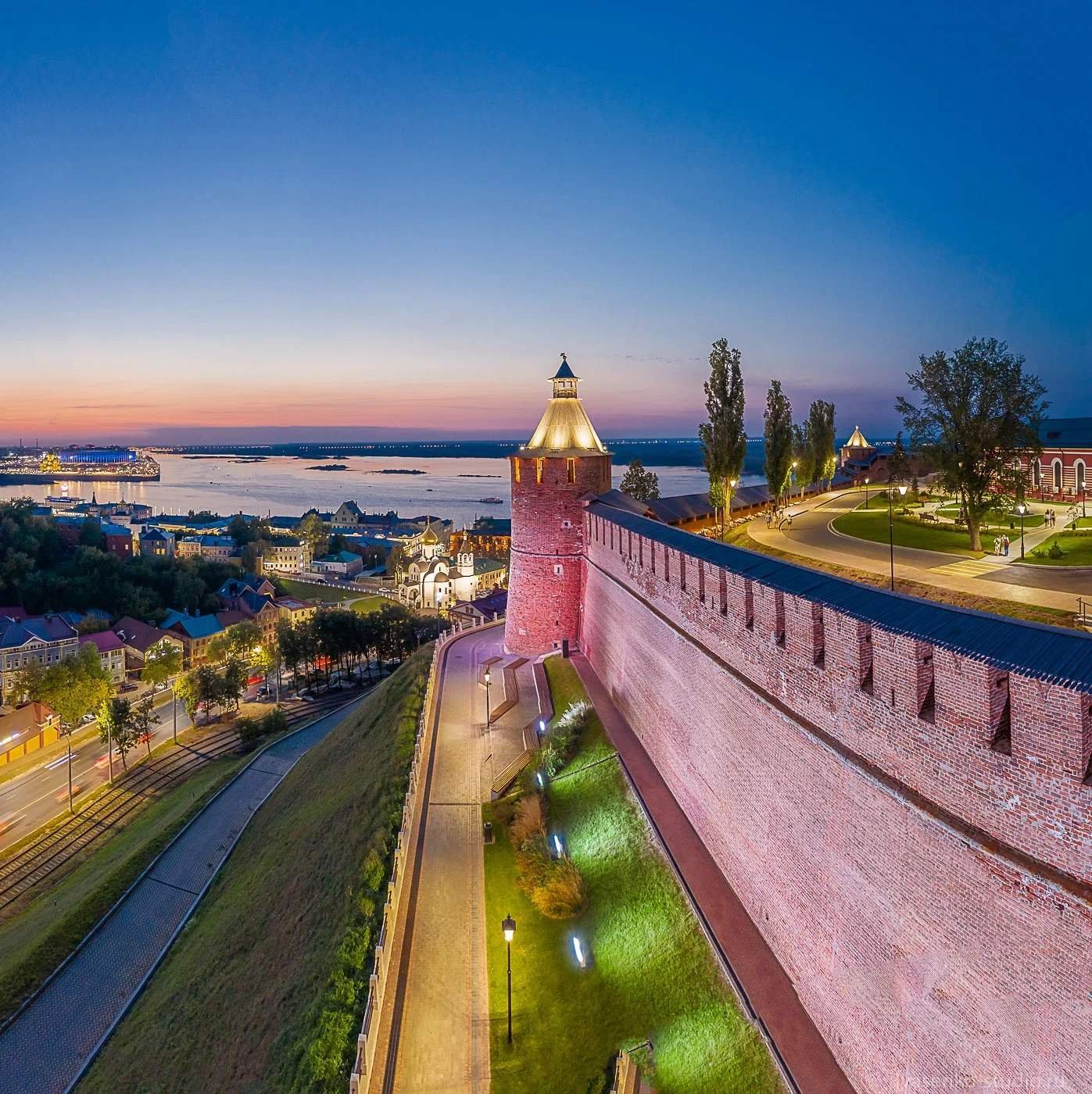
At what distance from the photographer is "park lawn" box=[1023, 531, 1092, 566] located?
1268 centimetres

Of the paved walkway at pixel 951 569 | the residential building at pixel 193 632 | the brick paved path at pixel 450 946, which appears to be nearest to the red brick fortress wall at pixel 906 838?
the brick paved path at pixel 450 946

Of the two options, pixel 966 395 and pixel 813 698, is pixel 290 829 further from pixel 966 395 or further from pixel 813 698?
pixel 966 395

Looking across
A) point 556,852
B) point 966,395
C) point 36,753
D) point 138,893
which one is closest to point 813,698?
point 556,852

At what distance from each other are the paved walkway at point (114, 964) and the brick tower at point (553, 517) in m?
9.85

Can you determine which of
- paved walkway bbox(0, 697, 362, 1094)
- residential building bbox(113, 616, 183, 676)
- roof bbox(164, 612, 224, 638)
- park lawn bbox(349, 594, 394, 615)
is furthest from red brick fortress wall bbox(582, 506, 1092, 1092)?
park lawn bbox(349, 594, 394, 615)

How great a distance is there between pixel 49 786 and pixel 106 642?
48.2ft

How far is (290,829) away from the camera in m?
16.2

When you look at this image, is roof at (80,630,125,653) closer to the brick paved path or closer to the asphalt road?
the asphalt road

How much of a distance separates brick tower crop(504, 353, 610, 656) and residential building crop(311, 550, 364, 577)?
2365 inches

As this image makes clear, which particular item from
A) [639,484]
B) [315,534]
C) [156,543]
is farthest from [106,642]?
[315,534]

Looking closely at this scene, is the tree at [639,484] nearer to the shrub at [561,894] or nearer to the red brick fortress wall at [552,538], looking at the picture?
the red brick fortress wall at [552,538]

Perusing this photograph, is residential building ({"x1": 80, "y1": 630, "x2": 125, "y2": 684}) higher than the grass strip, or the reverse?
the grass strip

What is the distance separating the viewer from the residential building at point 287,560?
78.2 m

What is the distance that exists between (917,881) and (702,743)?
14.3 feet
